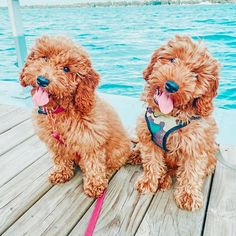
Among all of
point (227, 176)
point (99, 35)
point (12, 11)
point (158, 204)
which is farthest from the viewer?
point (99, 35)

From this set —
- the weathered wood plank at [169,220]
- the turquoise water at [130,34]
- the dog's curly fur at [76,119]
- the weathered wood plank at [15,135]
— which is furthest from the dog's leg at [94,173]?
the turquoise water at [130,34]

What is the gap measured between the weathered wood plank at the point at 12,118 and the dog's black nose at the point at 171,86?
2.18 meters

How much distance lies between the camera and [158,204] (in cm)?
237

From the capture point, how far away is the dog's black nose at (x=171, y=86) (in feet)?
6.26

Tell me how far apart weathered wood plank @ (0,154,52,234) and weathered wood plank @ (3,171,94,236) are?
0.06 meters

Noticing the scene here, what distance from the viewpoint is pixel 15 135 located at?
3.34 m

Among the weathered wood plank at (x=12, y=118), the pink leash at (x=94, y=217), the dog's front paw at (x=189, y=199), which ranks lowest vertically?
the weathered wood plank at (x=12, y=118)

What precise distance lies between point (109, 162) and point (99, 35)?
377 inches

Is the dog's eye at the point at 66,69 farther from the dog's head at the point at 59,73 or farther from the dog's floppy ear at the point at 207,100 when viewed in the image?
the dog's floppy ear at the point at 207,100

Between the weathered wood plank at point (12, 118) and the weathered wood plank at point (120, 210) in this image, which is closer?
the weathered wood plank at point (120, 210)

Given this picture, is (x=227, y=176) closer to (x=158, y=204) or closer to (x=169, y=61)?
(x=158, y=204)

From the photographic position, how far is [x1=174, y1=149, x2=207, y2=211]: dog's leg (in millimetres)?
2283

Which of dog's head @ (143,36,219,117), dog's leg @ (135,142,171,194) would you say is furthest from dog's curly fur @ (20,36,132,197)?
dog's head @ (143,36,219,117)

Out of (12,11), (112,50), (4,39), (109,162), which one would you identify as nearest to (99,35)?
(112,50)
